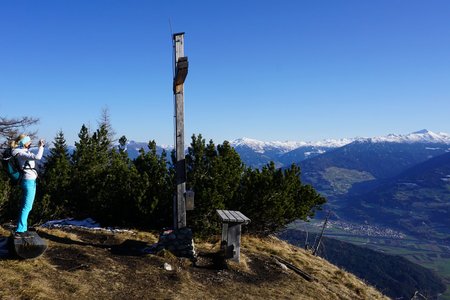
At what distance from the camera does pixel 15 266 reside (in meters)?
7.84

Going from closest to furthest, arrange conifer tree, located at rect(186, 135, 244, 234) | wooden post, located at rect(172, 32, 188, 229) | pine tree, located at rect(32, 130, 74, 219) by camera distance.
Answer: wooden post, located at rect(172, 32, 188, 229) < conifer tree, located at rect(186, 135, 244, 234) < pine tree, located at rect(32, 130, 74, 219)

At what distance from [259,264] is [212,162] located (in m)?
5.11

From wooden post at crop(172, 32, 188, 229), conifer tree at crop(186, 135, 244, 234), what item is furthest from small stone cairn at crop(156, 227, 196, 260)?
conifer tree at crop(186, 135, 244, 234)

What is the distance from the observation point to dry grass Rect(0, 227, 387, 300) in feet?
24.5

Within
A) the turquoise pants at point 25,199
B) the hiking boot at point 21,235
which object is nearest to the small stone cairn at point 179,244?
the hiking boot at point 21,235

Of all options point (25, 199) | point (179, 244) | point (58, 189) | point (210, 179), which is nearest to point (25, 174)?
point (25, 199)

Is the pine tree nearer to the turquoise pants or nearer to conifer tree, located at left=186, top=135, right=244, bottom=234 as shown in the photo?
conifer tree, located at left=186, top=135, right=244, bottom=234

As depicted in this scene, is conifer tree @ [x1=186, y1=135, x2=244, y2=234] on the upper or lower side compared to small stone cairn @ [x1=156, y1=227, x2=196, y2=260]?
upper

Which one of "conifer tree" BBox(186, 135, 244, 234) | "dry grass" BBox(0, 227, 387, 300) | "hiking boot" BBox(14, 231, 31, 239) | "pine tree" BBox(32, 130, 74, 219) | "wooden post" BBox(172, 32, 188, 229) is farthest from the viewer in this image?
"pine tree" BBox(32, 130, 74, 219)

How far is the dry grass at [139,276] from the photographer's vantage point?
7.48m

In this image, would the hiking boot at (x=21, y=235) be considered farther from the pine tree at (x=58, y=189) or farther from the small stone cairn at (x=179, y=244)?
the pine tree at (x=58, y=189)

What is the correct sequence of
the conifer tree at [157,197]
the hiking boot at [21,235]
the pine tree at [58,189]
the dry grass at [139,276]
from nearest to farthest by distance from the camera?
the dry grass at [139,276], the hiking boot at [21,235], the conifer tree at [157,197], the pine tree at [58,189]

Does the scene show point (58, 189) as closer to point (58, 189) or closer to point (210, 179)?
point (58, 189)

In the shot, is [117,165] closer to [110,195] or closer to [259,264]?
[110,195]
